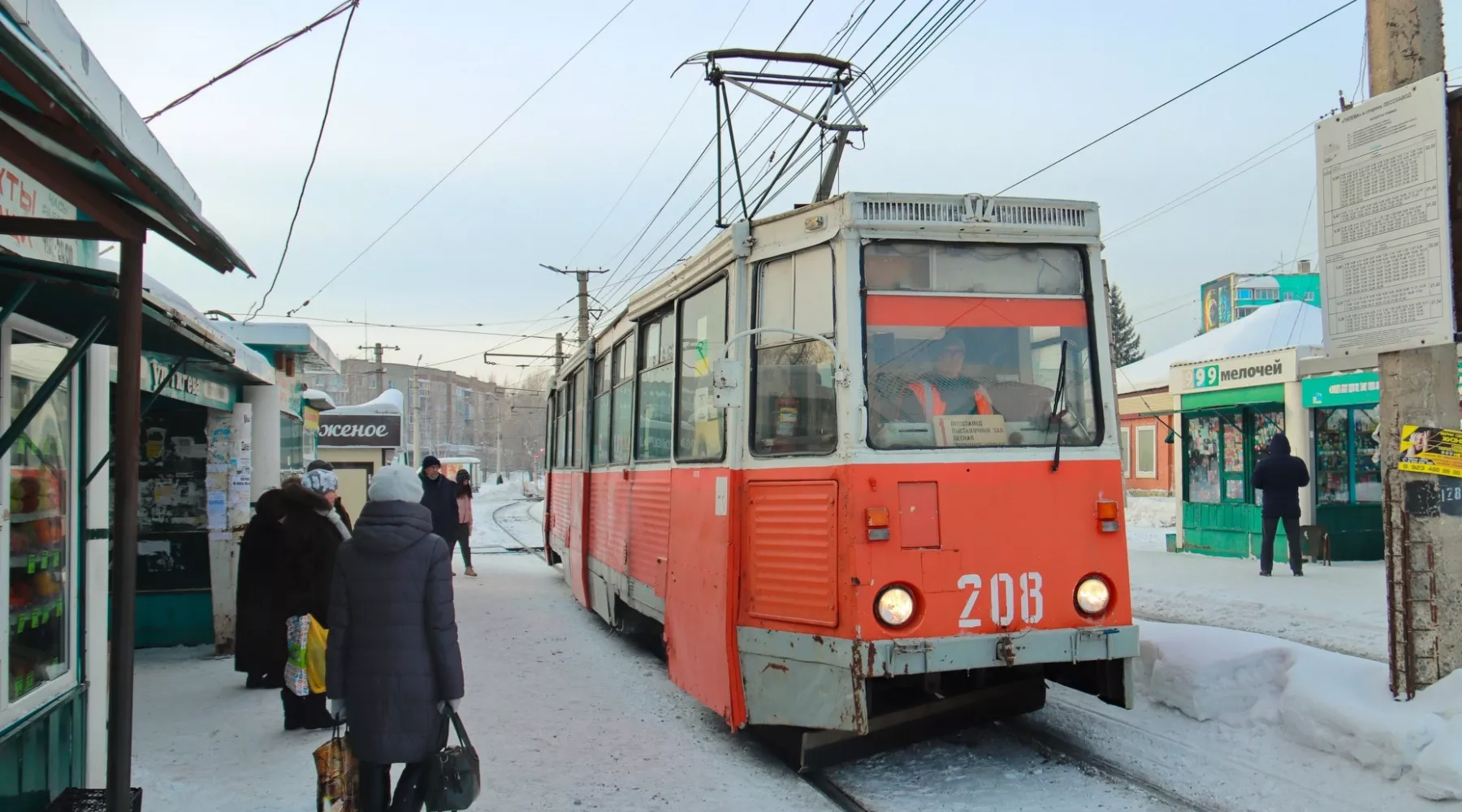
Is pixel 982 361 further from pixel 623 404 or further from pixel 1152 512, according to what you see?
pixel 1152 512

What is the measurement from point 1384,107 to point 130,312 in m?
6.25

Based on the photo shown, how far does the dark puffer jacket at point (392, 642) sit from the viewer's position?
4211mm

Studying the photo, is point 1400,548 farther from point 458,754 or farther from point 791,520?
point 458,754

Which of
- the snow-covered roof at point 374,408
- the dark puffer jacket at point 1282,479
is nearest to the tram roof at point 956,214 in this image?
the dark puffer jacket at point 1282,479

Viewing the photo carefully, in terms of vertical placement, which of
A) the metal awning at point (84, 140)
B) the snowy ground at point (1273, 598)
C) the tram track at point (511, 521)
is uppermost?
the metal awning at point (84, 140)

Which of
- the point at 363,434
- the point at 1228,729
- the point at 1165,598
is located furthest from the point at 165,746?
the point at 363,434

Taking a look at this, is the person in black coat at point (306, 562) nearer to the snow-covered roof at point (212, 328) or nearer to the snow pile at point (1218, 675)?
the snow-covered roof at point (212, 328)

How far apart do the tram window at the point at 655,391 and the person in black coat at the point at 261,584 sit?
2653mm

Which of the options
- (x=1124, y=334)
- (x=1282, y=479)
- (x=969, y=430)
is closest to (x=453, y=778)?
(x=969, y=430)

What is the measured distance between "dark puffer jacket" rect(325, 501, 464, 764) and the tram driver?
2.60 m

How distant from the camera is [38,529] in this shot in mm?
4820

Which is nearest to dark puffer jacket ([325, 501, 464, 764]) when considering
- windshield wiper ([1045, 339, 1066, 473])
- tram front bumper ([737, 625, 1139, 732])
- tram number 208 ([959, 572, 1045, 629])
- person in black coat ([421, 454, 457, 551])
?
tram front bumper ([737, 625, 1139, 732])

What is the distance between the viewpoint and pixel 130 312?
3439 mm

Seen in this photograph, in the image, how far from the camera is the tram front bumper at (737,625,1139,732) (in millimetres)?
5316
